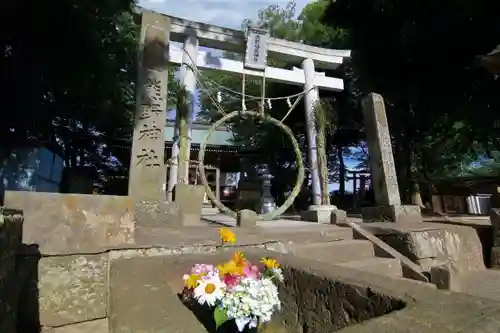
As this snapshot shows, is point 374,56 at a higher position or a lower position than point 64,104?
higher

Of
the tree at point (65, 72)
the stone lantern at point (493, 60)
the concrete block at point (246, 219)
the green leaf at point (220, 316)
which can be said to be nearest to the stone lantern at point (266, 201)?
the concrete block at point (246, 219)

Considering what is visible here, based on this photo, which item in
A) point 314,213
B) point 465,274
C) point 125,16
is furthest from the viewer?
point 125,16

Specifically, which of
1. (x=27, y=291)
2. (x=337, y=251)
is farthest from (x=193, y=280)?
(x=337, y=251)

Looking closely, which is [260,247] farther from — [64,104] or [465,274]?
[64,104]

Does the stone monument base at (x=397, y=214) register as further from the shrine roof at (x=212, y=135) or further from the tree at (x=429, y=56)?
the shrine roof at (x=212, y=135)

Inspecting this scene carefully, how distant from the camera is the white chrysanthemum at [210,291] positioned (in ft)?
7.36

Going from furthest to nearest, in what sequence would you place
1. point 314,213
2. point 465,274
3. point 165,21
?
point 314,213 → point 165,21 → point 465,274

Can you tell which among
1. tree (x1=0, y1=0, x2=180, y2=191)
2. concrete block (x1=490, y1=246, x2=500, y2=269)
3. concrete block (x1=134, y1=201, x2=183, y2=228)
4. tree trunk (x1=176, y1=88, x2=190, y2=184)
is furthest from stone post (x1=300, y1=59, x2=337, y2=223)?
tree (x1=0, y1=0, x2=180, y2=191)

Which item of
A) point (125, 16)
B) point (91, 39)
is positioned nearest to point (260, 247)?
point (91, 39)

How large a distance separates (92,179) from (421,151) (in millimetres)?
13158

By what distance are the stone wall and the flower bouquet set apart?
0.97 metres

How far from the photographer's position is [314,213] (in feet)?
26.2

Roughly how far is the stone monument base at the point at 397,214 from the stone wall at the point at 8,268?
6107mm

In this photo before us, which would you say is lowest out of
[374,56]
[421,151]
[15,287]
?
[15,287]
